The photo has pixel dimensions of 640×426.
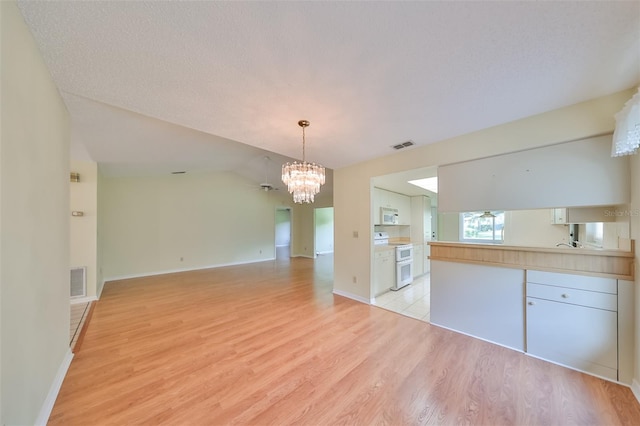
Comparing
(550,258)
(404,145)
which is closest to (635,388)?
(550,258)

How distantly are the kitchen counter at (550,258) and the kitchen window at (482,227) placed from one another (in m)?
1.77

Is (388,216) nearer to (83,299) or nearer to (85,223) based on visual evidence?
(85,223)

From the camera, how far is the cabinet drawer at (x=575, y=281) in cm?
203

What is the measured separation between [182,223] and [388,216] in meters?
5.72

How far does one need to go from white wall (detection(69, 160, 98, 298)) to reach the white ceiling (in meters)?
1.98

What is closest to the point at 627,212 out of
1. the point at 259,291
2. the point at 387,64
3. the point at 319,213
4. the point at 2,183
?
the point at 387,64

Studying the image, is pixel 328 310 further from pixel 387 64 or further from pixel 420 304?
pixel 387 64

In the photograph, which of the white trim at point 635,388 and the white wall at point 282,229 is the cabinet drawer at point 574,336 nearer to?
the white trim at point 635,388

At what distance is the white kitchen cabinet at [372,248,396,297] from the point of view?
4.12m

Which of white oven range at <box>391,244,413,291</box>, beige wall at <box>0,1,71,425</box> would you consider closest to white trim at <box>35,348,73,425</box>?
beige wall at <box>0,1,71,425</box>

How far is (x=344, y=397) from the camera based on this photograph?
5.92 feet

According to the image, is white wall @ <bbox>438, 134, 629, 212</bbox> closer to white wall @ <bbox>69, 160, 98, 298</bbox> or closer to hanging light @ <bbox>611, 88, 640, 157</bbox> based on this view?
hanging light @ <bbox>611, 88, 640, 157</bbox>

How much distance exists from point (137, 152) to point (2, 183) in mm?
3591

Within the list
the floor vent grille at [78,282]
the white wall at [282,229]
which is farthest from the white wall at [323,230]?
the floor vent grille at [78,282]
